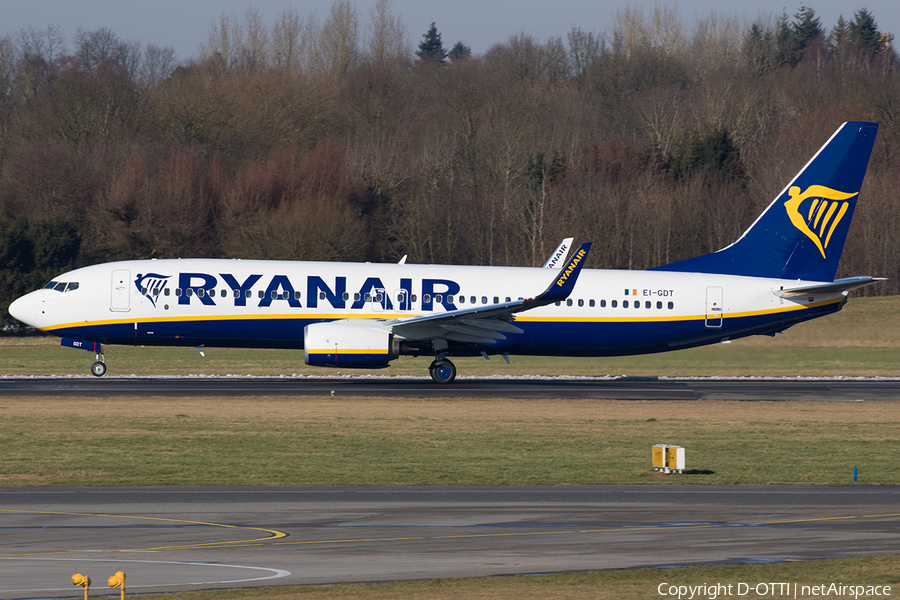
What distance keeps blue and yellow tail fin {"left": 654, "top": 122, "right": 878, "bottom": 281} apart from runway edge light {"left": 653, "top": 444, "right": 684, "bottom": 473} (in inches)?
728

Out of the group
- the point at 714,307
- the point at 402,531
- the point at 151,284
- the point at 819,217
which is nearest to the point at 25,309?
the point at 151,284

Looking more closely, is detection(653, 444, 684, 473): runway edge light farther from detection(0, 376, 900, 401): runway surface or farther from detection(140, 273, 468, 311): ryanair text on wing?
detection(140, 273, 468, 311): ryanair text on wing

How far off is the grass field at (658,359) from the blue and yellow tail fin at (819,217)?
8.82 ft

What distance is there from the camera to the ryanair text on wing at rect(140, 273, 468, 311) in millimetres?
34062

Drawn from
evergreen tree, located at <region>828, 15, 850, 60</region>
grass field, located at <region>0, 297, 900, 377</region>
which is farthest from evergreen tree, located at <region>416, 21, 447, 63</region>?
grass field, located at <region>0, 297, 900, 377</region>

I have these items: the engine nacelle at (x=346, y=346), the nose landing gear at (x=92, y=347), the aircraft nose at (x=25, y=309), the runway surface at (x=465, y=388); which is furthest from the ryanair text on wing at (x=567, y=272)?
the aircraft nose at (x=25, y=309)

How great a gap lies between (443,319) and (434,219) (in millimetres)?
38220

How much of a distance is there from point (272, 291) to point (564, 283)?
9.82 meters

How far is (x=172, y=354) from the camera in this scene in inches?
1852

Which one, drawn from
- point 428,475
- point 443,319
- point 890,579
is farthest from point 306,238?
point 890,579

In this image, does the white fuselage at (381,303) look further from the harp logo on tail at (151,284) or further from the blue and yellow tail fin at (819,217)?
the blue and yellow tail fin at (819,217)

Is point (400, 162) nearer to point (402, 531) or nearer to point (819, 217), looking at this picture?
point (819, 217)

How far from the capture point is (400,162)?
79.6 meters

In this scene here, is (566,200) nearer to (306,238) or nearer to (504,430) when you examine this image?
(306,238)
